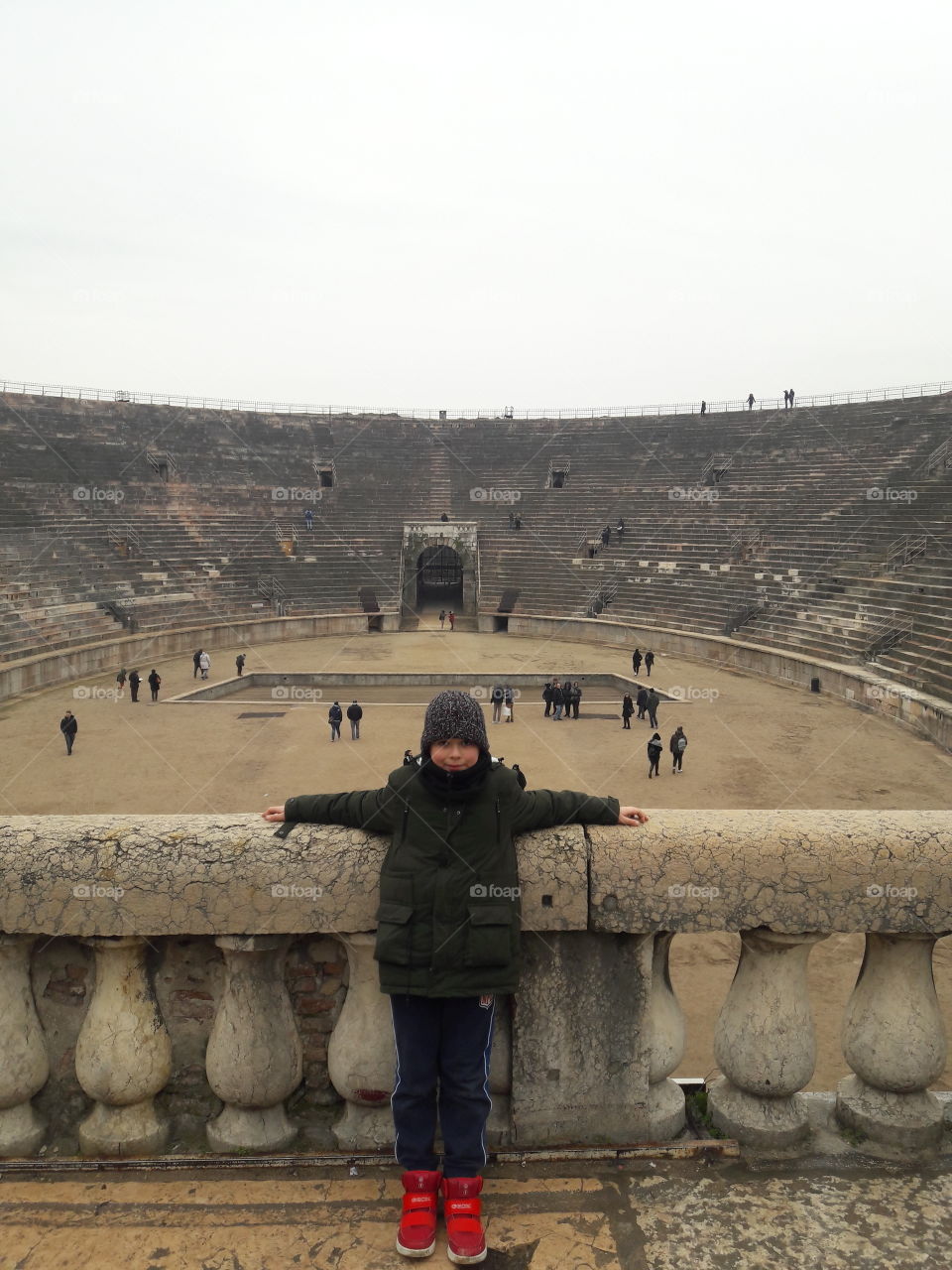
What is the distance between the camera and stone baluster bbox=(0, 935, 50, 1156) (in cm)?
244

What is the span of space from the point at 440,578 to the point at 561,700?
24.5 m

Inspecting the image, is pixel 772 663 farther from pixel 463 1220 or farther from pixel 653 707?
pixel 463 1220

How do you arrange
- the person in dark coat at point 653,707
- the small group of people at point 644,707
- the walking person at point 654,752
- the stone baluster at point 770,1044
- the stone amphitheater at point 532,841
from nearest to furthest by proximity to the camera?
the stone amphitheater at point 532,841 < the stone baluster at point 770,1044 < the walking person at point 654,752 < the person in dark coat at point 653,707 < the small group of people at point 644,707

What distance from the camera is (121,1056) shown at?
2.46 m

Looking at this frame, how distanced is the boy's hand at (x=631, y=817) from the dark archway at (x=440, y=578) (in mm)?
38645

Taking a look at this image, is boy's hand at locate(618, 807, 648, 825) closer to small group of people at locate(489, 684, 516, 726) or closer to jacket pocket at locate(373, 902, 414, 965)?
jacket pocket at locate(373, 902, 414, 965)

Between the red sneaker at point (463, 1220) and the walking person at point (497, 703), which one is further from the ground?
the red sneaker at point (463, 1220)

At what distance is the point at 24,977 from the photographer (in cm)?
251

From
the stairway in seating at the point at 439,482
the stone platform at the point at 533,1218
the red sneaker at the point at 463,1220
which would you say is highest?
the stairway in seating at the point at 439,482

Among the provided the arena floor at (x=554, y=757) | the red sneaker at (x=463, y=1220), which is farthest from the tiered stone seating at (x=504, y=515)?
the red sneaker at (x=463, y=1220)

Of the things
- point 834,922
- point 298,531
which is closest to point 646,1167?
point 834,922

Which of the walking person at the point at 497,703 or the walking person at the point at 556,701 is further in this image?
the walking person at the point at 556,701

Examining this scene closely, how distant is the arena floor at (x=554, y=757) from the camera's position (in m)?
12.0

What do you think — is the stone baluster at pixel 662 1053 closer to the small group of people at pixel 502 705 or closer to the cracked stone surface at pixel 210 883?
the cracked stone surface at pixel 210 883
